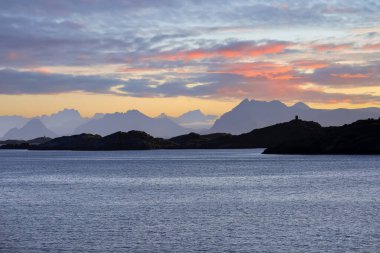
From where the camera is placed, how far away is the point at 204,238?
5678 cm

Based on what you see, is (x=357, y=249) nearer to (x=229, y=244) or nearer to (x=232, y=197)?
(x=229, y=244)

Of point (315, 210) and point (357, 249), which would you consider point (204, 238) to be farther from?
point (315, 210)

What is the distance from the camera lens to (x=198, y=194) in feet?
336

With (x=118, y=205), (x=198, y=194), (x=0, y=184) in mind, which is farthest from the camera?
(x=0, y=184)

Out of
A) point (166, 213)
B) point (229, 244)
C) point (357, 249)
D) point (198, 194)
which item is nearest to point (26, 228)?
point (166, 213)

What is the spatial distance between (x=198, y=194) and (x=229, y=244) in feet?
161

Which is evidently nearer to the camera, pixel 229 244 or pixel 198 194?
pixel 229 244

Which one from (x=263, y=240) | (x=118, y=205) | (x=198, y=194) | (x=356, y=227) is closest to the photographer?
(x=263, y=240)

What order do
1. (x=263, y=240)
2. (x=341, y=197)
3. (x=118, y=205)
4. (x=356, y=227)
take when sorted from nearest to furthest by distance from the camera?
(x=263, y=240) → (x=356, y=227) → (x=118, y=205) → (x=341, y=197)

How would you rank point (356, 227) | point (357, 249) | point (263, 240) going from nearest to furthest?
1. point (357, 249)
2. point (263, 240)
3. point (356, 227)

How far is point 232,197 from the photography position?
96000 mm

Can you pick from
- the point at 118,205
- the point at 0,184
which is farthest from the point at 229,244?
the point at 0,184

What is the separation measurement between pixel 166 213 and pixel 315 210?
63.6 ft

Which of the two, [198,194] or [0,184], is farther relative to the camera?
[0,184]
